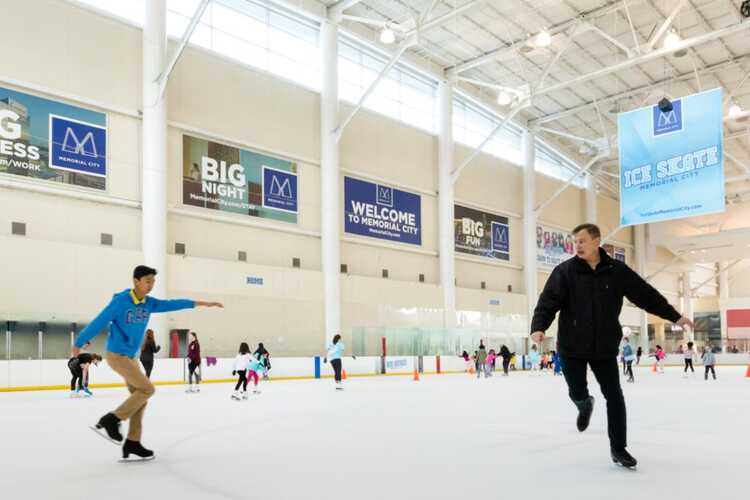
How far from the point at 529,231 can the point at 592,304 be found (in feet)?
124

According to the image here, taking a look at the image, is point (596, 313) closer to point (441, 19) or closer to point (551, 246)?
point (441, 19)

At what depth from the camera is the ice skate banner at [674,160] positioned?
2156 centimetres

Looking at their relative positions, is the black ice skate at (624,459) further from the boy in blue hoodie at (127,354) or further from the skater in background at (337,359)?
the skater in background at (337,359)

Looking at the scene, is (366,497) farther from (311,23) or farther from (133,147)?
(311,23)

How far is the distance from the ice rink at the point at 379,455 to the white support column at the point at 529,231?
30.6m

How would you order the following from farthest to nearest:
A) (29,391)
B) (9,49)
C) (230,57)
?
(230,57) < (9,49) < (29,391)

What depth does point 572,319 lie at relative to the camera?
17.8 feet

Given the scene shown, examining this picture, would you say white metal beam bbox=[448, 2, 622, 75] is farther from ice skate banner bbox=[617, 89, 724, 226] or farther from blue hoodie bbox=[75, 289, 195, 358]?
blue hoodie bbox=[75, 289, 195, 358]

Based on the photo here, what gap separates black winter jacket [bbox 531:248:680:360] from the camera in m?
5.31

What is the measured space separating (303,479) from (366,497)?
2.54 ft

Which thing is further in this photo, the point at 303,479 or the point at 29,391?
the point at 29,391

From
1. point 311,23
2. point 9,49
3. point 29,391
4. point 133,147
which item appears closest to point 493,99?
point 311,23

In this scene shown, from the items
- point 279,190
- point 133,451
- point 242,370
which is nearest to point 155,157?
point 279,190

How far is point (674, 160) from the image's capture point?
2208 cm
